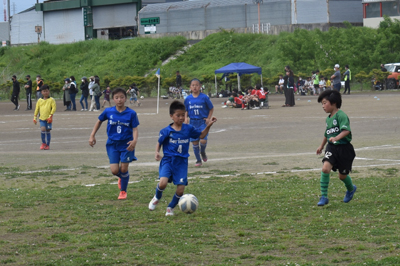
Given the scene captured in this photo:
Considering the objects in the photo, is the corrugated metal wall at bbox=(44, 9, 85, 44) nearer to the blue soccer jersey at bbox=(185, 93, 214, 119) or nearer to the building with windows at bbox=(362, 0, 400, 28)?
the building with windows at bbox=(362, 0, 400, 28)

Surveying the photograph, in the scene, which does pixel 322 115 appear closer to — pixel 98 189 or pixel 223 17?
pixel 98 189

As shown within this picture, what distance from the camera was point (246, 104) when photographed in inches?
1271

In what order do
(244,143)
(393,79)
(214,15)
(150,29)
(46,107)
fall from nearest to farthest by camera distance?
(244,143) → (46,107) → (393,79) → (214,15) → (150,29)

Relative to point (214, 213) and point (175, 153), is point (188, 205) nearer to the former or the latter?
point (214, 213)

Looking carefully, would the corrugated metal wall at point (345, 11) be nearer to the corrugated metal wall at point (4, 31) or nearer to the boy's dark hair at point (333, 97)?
the corrugated metal wall at point (4, 31)

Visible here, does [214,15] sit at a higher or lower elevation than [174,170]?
higher

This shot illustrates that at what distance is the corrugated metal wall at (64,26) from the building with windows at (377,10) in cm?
3705

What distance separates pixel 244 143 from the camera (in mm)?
17016

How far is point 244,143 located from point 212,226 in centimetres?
994

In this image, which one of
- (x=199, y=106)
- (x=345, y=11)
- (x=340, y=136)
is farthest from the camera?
(x=345, y=11)

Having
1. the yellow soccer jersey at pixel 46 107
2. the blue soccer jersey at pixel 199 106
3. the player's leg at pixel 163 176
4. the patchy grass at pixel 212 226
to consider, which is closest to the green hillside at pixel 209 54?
the yellow soccer jersey at pixel 46 107

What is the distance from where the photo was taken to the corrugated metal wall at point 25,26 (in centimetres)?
8494

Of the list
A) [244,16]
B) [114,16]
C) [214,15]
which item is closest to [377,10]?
[244,16]

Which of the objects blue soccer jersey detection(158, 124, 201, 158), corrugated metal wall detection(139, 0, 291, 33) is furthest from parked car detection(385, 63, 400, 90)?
blue soccer jersey detection(158, 124, 201, 158)
